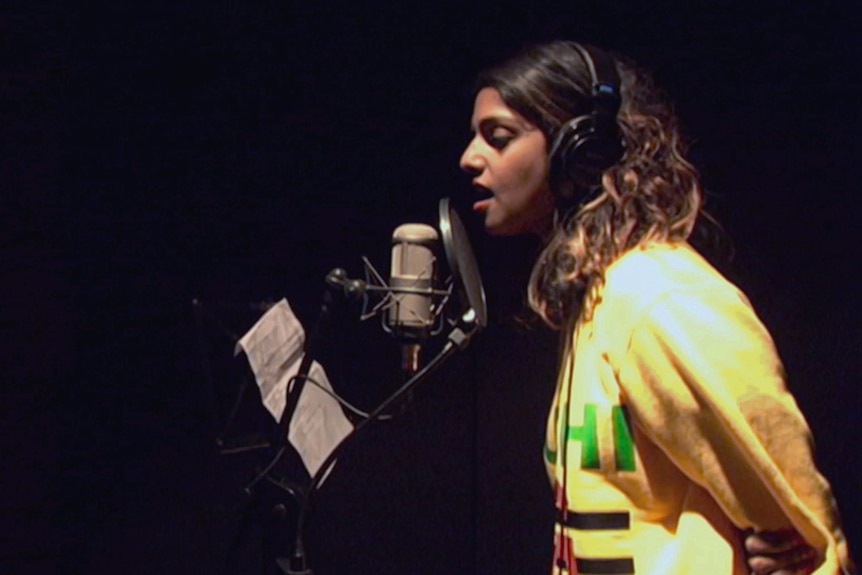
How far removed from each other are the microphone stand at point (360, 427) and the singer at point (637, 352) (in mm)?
145

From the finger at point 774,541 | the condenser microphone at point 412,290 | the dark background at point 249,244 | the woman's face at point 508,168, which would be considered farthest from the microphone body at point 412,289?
the dark background at point 249,244

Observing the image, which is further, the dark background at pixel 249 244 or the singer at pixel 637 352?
the dark background at pixel 249 244

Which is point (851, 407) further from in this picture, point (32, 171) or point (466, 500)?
point (32, 171)

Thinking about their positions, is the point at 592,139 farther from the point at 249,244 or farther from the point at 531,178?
the point at 249,244

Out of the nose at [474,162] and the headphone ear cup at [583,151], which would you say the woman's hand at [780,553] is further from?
the nose at [474,162]

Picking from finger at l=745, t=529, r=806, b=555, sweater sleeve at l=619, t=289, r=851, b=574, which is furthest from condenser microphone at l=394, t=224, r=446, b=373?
finger at l=745, t=529, r=806, b=555

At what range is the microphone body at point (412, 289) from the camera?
1.53 m

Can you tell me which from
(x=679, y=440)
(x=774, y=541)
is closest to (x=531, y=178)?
(x=679, y=440)

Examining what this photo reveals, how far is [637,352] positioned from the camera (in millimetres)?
1230

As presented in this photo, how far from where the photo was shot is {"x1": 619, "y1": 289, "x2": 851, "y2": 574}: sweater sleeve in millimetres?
1162

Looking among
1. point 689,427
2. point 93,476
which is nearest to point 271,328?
point 689,427

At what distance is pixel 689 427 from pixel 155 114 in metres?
1.59

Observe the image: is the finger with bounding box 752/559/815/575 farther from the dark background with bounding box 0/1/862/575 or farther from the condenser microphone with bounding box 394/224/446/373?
the dark background with bounding box 0/1/862/575

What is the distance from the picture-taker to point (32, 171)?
224 centimetres
